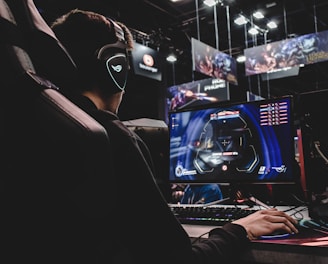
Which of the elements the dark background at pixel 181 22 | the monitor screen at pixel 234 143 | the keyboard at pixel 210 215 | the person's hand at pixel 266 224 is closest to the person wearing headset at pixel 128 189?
the person's hand at pixel 266 224

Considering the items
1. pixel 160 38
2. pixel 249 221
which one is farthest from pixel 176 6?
pixel 249 221

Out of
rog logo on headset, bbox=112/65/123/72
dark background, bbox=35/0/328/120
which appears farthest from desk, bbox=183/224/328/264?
dark background, bbox=35/0/328/120

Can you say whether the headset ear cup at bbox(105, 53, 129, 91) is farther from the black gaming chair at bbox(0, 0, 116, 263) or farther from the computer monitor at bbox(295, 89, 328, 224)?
the computer monitor at bbox(295, 89, 328, 224)

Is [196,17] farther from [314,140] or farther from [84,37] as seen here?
[84,37]

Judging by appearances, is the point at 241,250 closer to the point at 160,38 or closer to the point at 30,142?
the point at 30,142

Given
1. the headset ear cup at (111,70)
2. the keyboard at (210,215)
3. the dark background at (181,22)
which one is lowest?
the keyboard at (210,215)

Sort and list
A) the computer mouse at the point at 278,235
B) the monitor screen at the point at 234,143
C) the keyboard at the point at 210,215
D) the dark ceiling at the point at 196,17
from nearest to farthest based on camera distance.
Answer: the computer mouse at the point at 278,235 < the keyboard at the point at 210,215 < the monitor screen at the point at 234,143 < the dark ceiling at the point at 196,17

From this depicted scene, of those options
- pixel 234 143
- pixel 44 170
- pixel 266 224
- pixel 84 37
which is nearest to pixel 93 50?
pixel 84 37

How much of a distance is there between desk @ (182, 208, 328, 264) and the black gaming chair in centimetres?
64

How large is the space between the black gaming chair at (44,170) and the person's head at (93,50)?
51 cm

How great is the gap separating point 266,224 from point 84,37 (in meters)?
0.84

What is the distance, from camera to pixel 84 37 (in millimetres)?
1117

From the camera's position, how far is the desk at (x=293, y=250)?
3.11 feet

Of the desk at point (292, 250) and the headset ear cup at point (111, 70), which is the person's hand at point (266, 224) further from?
the headset ear cup at point (111, 70)
